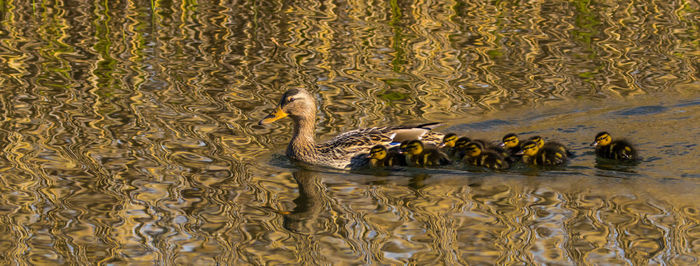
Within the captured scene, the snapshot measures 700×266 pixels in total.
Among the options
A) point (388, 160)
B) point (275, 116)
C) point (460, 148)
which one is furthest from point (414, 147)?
point (275, 116)

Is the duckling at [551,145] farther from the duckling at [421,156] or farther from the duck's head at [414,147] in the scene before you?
the duck's head at [414,147]

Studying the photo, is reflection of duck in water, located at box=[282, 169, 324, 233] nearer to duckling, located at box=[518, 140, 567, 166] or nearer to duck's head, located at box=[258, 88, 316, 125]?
duck's head, located at box=[258, 88, 316, 125]

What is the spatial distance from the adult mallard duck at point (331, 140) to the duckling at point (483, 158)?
0.34m

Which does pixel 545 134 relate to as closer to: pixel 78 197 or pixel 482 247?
pixel 482 247

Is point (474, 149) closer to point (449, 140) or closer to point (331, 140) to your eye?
point (449, 140)

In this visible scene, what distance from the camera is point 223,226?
19.2ft

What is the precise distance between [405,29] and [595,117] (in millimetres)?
3459

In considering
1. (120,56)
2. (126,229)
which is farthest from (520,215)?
(120,56)

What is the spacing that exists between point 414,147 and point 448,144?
42 cm

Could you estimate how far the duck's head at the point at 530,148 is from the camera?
7258mm

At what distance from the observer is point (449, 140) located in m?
7.60

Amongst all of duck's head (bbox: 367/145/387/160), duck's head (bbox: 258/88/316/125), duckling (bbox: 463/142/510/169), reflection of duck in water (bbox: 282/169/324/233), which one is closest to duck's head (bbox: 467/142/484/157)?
duckling (bbox: 463/142/510/169)

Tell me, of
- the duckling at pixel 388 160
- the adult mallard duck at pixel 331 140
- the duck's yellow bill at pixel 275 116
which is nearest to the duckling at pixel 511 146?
the adult mallard duck at pixel 331 140

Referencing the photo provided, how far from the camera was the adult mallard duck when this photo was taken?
293 inches
